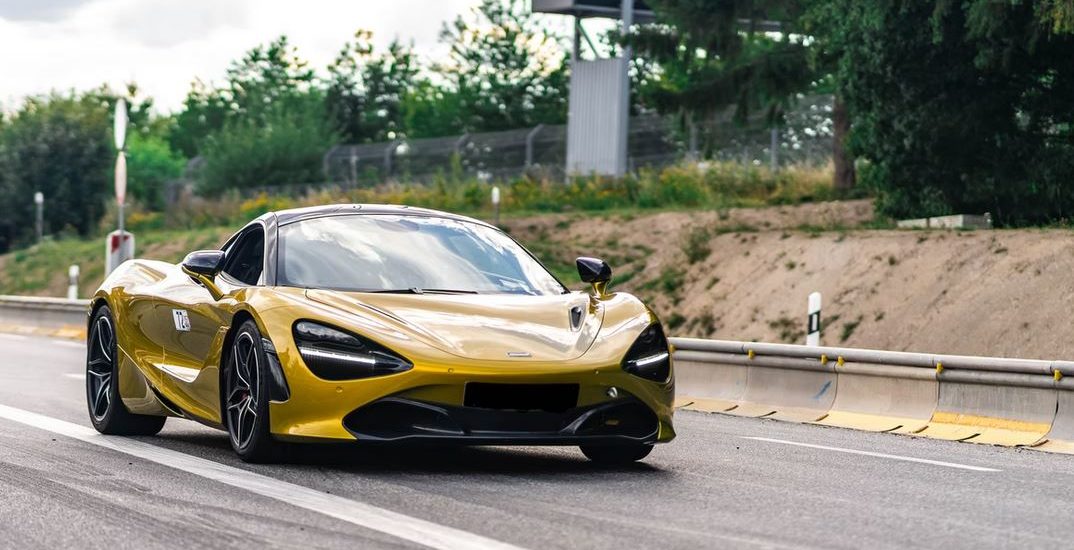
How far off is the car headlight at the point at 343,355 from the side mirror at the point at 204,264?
140 centimetres

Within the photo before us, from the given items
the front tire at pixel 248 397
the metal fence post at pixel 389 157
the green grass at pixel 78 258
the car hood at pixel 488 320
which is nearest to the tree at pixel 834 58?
the car hood at pixel 488 320

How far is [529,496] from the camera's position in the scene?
8000 mm

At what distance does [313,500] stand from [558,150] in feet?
138

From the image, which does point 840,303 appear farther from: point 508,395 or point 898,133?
point 508,395

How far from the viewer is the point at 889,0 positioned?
2364 centimetres

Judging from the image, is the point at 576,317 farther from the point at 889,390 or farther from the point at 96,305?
the point at 889,390

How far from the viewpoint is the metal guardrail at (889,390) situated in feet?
40.8

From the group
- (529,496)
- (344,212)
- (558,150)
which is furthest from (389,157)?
(529,496)

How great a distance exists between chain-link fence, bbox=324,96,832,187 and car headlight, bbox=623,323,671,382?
25202 mm

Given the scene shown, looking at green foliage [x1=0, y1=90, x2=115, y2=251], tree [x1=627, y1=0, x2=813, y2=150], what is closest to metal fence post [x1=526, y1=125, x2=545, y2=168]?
tree [x1=627, y1=0, x2=813, y2=150]

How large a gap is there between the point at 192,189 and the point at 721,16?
122 feet

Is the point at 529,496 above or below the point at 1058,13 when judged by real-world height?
below

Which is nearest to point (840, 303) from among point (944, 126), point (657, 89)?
point (944, 126)

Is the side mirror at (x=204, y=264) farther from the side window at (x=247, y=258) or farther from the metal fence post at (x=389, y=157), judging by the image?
the metal fence post at (x=389, y=157)
